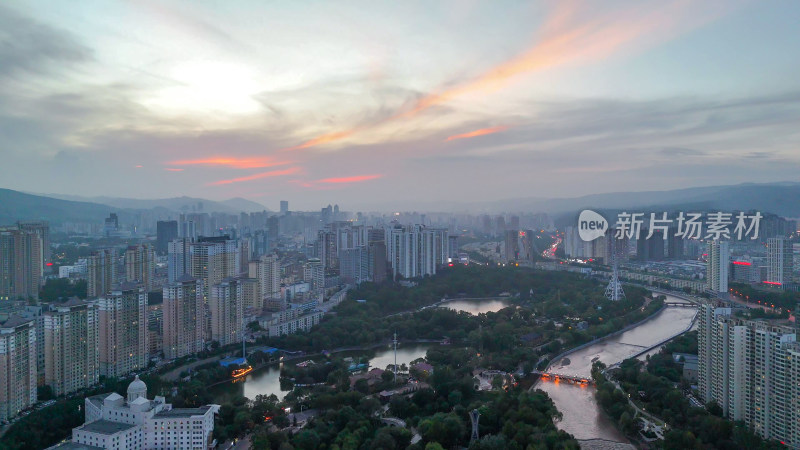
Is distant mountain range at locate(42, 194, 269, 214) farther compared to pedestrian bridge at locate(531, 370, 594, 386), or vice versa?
distant mountain range at locate(42, 194, 269, 214)

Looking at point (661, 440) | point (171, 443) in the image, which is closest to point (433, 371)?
point (661, 440)

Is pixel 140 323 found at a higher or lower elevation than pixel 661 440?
higher

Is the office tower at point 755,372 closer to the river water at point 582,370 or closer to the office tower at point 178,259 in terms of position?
the river water at point 582,370

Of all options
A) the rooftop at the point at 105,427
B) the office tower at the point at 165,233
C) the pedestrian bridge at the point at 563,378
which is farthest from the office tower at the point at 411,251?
the rooftop at the point at 105,427

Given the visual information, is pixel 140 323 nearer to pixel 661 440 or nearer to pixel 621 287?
pixel 661 440

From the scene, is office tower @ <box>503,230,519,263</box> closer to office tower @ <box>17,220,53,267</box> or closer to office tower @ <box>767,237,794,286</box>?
office tower @ <box>767,237,794,286</box>

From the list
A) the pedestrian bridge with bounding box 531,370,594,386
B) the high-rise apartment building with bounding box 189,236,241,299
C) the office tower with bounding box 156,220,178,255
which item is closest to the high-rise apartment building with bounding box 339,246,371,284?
the high-rise apartment building with bounding box 189,236,241,299

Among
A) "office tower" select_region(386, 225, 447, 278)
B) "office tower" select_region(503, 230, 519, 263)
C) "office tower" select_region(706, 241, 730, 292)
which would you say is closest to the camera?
"office tower" select_region(706, 241, 730, 292)
